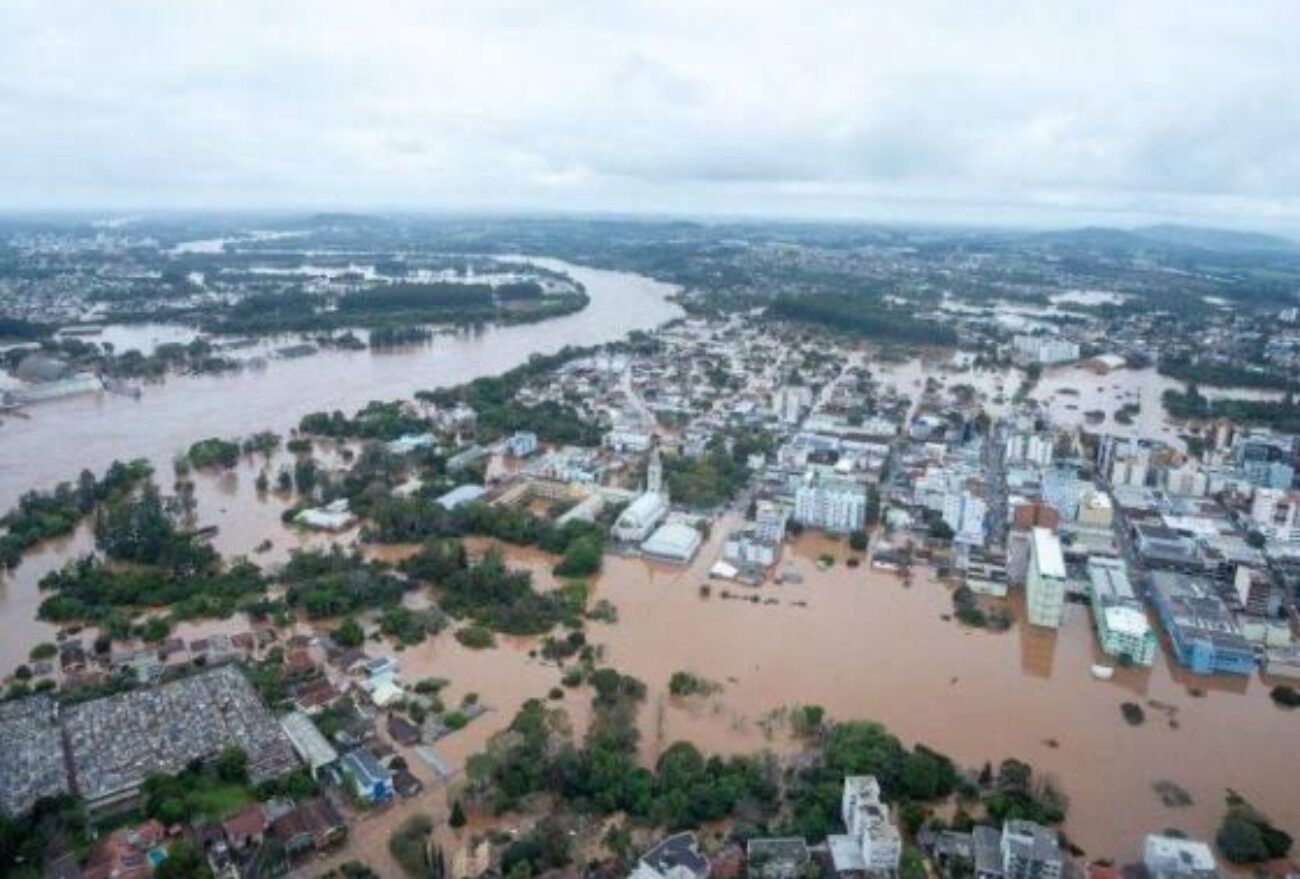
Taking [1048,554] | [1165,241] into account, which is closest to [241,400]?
Answer: [1048,554]

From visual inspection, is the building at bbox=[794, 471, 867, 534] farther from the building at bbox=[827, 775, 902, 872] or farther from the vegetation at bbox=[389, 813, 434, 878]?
the vegetation at bbox=[389, 813, 434, 878]

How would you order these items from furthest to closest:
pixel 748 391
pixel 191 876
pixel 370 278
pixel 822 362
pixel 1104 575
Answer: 1. pixel 370 278
2. pixel 822 362
3. pixel 748 391
4. pixel 1104 575
5. pixel 191 876

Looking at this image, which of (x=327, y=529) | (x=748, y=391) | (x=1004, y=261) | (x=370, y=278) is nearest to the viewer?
(x=327, y=529)

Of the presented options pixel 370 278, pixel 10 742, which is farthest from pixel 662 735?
pixel 370 278

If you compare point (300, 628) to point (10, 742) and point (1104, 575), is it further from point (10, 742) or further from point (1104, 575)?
point (1104, 575)

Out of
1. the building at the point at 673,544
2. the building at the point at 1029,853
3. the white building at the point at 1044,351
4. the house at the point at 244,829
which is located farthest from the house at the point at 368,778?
the white building at the point at 1044,351

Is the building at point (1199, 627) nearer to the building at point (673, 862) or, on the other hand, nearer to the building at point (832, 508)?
the building at point (832, 508)
